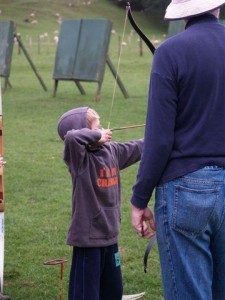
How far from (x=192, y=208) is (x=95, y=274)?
3.74ft

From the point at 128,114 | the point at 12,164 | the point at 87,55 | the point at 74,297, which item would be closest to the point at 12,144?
the point at 12,164

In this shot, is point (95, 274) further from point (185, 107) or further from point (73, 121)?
point (185, 107)

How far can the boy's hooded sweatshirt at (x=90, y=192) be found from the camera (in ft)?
11.5

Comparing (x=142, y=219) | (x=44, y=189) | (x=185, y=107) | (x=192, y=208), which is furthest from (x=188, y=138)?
(x=44, y=189)

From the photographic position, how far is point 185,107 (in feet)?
8.30

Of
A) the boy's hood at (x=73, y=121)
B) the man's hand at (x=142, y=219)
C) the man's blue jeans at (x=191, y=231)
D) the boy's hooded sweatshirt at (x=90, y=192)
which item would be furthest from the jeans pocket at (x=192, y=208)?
the boy's hood at (x=73, y=121)

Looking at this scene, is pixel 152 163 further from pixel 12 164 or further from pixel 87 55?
pixel 87 55

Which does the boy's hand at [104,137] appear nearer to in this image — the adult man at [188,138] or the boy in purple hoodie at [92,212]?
the boy in purple hoodie at [92,212]

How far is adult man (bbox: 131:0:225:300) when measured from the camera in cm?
250

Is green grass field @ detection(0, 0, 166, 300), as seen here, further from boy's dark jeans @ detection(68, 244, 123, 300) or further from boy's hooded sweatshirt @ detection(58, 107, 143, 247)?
boy's hooded sweatshirt @ detection(58, 107, 143, 247)

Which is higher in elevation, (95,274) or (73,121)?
(73,121)

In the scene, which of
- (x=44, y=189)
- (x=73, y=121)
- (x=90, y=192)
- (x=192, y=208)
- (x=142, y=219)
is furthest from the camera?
(x=44, y=189)

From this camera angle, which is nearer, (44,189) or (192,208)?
(192,208)

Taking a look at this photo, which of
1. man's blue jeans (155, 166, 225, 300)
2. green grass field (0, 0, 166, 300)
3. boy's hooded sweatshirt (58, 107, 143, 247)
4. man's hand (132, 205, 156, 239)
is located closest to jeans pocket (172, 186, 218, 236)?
man's blue jeans (155, 166, 225, 300)
